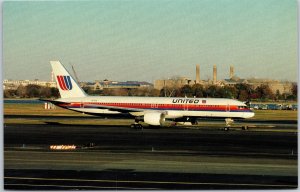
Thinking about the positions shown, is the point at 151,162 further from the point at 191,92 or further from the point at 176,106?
the point at 191,92

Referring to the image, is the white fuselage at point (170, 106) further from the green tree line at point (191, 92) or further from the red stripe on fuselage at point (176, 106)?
the green tree line at point (191, 92)

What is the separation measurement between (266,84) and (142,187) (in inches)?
2962

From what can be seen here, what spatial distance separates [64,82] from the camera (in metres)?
60.5

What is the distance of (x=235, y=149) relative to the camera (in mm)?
35344

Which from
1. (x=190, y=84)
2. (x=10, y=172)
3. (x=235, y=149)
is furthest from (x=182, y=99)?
(x=190, y=84)

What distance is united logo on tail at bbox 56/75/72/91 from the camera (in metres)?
60.3

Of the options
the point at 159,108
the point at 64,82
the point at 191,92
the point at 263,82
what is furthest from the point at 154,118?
the point at 191,92

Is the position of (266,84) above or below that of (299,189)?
above

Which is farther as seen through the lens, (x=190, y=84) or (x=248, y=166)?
(x=190, y=84)

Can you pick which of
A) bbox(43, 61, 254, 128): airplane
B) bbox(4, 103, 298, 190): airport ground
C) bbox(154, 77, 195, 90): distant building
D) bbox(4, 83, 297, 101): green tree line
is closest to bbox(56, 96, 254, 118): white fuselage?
bbox(43, 61, 254, 128): airplane

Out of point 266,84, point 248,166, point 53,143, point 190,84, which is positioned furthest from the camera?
point 190,84

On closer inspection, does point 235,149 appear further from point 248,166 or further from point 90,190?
point 90,190

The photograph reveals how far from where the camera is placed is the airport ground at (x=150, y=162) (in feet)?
77.7

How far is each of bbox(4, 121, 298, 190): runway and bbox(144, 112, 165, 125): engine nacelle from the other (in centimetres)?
876
